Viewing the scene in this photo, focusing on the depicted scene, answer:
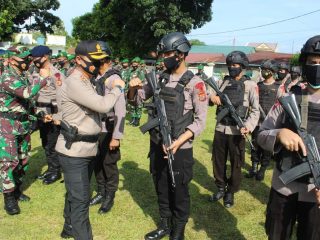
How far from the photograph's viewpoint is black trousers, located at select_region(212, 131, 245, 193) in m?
4.95

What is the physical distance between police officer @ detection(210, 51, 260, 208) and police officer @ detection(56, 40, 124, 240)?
2.15 meters

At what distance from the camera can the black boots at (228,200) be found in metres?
5.05

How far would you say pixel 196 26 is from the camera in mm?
25031

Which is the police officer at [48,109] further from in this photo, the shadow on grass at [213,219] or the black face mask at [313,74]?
the black face mask at [313,74]

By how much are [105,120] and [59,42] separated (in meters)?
56.7

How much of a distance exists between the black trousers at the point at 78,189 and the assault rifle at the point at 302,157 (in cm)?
190

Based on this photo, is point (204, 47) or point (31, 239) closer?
point (31, 239)

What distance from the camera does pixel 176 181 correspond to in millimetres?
3758

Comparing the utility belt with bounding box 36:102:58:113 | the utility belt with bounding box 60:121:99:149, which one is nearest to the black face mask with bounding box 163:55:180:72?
the utility belt with bounding box 60:121:99:149

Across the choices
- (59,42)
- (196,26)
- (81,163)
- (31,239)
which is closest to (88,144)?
(81,163)

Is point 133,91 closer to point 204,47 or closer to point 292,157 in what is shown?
point 292,157

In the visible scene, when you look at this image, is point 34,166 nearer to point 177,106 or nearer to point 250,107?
point 177,106

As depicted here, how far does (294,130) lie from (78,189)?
2088 mm

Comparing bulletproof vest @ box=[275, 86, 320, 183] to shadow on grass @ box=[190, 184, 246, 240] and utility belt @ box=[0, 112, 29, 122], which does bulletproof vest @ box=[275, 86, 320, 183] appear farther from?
utility belt @ box=[0, 112, 29, 122]
